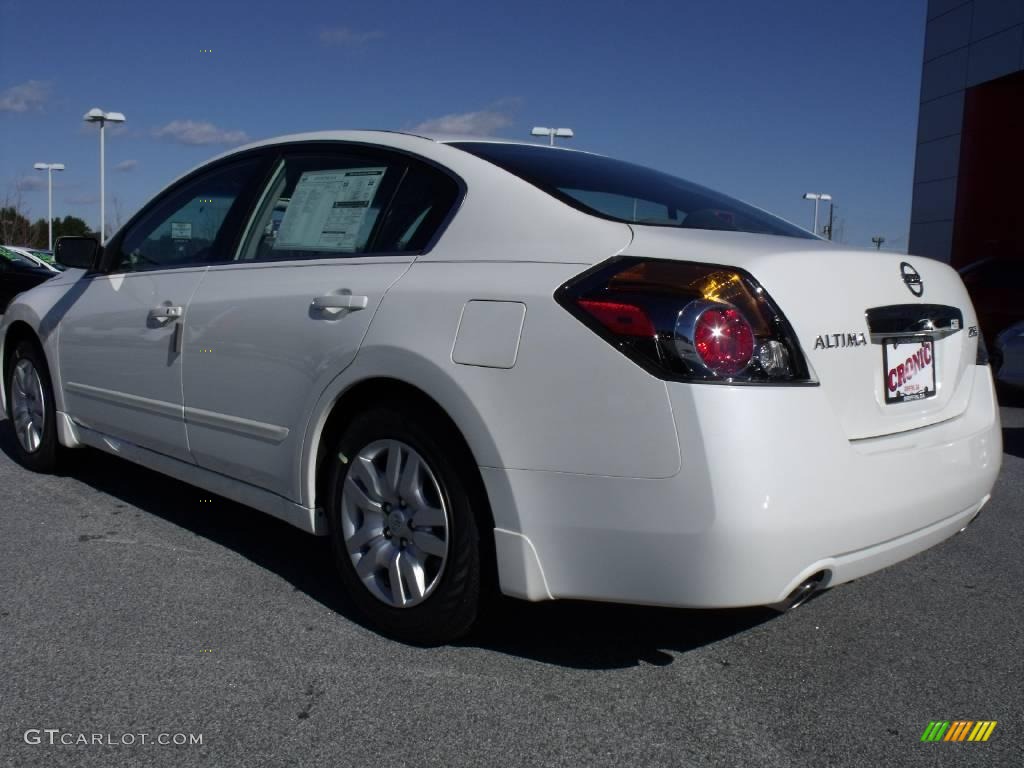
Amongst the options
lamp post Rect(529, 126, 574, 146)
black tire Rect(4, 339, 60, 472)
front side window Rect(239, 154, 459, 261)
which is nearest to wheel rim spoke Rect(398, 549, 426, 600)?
front side window Rect(239, 154, 459, 261)

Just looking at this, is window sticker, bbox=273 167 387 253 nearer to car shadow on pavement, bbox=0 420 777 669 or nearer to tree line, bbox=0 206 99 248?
car shadow on pavement, bbox=0 420 777 669

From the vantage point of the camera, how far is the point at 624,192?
3213 mm

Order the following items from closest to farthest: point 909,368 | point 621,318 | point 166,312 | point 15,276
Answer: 1. point 621,318
2. point 909,368
3. point 166,312
4. point 15,276

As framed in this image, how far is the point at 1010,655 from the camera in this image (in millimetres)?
3072

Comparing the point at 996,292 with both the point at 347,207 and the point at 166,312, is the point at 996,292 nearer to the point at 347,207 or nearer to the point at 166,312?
the point at 347,207

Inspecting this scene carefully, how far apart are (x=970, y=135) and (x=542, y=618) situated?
2119cm

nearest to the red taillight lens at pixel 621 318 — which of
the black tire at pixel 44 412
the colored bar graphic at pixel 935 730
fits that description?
the colored bar graphic at pixel 935 730

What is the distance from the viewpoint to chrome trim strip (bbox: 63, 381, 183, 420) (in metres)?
3.87

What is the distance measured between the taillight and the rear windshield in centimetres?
35

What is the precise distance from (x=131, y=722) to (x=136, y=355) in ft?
6.26

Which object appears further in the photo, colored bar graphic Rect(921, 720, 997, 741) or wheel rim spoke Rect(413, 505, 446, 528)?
wheel rim spoke Rect(413, 505, 446, 528)

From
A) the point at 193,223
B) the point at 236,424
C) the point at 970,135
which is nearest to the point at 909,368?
the point at 236,424

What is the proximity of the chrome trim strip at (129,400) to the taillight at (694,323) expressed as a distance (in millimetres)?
2014

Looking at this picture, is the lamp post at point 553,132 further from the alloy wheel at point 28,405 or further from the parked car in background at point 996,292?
the alloy wheel at point 28,405
